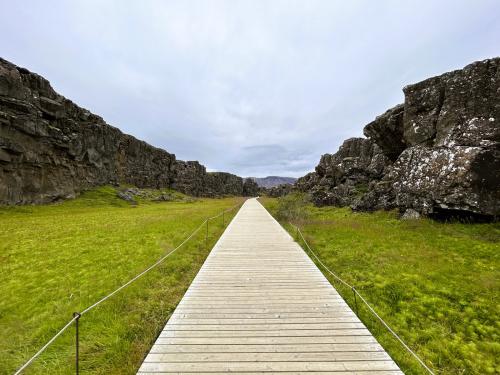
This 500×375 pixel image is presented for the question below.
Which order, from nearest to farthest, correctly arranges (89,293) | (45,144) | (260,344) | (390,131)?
(260,344)
(89,293)
(390,131)
(45,144)

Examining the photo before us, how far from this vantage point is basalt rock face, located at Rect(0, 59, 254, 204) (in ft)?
102

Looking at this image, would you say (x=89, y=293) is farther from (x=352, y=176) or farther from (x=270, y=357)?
(x=352, y=176)

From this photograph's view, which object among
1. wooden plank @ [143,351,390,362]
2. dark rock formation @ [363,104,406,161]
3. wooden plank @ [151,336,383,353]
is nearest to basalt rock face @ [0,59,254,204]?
wooden plank @ [151,336,383,353]

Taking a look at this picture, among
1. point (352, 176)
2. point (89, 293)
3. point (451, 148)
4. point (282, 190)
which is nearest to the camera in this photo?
point (89, 293)

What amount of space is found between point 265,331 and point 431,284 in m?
6.49

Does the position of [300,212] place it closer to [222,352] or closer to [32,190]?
[222,352]

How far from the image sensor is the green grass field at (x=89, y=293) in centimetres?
541

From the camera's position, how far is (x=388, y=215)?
19.7 m

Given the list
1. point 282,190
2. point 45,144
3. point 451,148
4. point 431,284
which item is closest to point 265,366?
point 431,284

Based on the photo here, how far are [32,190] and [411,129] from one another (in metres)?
45.9

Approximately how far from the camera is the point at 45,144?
1447 inches

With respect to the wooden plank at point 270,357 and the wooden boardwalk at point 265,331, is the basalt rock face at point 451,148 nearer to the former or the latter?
the wooden boardwalk at point 265,331

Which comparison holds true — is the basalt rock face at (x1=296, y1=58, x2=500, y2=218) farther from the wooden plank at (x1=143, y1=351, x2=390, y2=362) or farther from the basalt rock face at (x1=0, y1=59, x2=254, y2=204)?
the basalt rock face at (x1=0, y1=59, x2=254, y2=204)

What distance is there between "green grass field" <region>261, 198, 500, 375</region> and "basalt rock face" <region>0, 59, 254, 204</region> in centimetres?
3834
